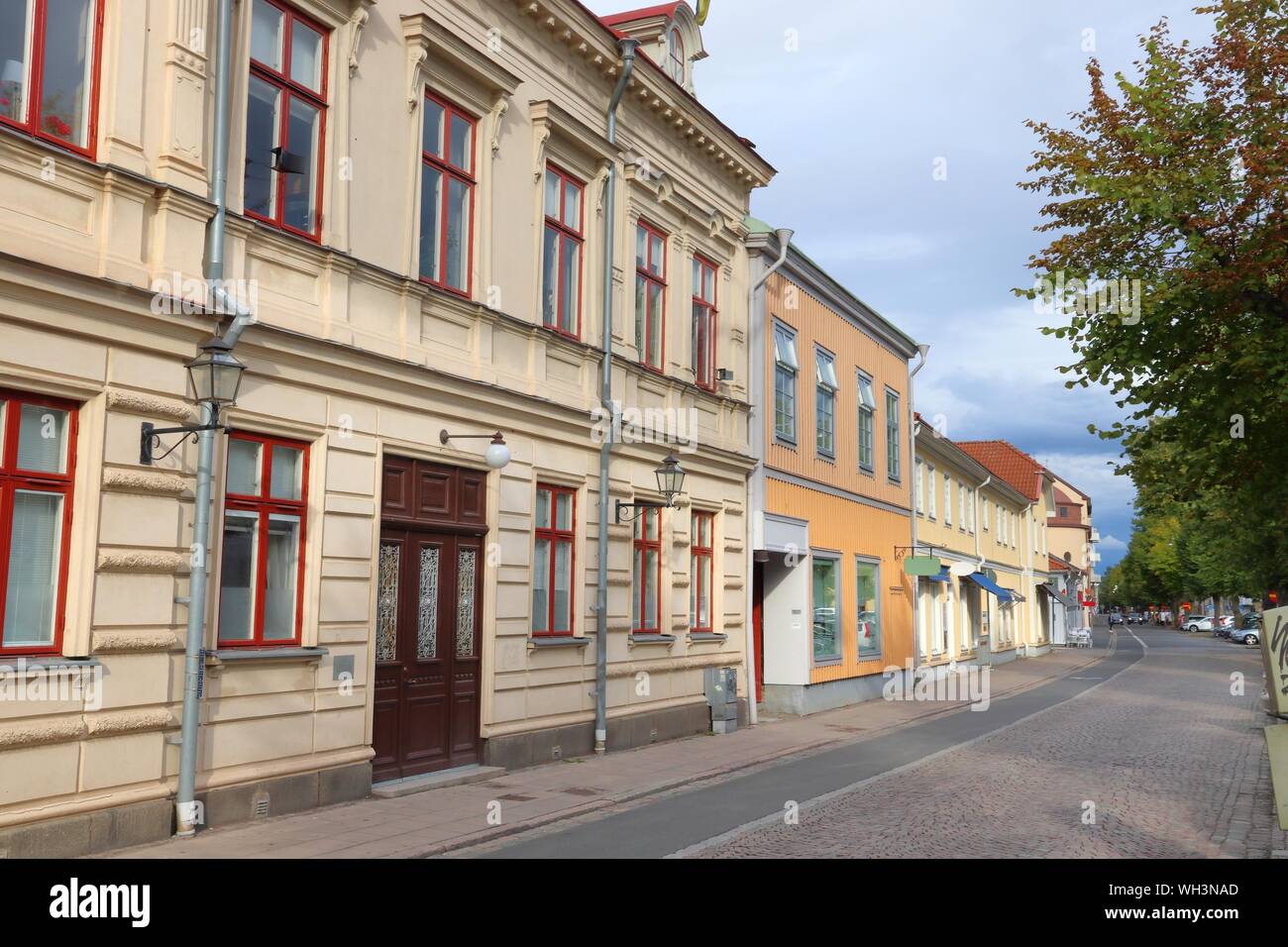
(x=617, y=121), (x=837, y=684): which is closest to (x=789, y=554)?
(x=837, y=684)

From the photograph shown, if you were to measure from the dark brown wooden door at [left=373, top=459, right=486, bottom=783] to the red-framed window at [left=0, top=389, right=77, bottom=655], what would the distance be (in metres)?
3.59

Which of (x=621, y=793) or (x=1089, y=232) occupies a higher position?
(x=1089, y=232)

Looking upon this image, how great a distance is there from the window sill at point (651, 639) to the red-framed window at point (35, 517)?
8.65 meters

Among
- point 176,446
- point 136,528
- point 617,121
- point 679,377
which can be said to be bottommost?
point 136,528

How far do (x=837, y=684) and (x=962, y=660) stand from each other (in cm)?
1375

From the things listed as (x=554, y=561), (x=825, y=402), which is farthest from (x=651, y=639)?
(x=825, y=402)

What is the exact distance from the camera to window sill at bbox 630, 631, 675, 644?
615 inches

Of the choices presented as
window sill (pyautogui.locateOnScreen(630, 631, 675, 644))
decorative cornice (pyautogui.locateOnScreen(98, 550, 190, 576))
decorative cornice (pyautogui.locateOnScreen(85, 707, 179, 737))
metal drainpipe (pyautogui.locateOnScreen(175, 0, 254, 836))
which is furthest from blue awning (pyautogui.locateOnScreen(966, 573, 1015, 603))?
decorative cornice (pyautogui.locateOnScreen(85, 707, 179, 737))

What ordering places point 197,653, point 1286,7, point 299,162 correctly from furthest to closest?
point 1286,7 → point 299,162 → point 197,653

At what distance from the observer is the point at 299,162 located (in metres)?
10.2

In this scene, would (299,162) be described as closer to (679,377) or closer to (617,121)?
(617,121)

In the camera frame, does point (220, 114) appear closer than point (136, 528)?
No

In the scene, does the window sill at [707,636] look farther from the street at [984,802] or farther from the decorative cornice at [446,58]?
the decorative cornice at [446,58]

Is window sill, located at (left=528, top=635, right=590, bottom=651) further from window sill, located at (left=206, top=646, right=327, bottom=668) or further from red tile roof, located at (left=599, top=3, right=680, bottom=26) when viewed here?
red tile roof, located at (left=599, top=3, right=680, bottom=26)
